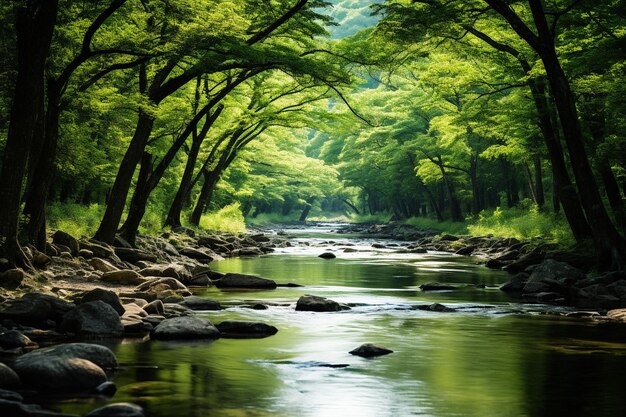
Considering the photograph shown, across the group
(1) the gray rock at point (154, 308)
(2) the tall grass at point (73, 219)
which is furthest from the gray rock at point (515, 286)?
(2) the tall grass at point (73, 219)

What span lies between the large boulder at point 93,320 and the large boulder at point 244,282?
7.79 metres

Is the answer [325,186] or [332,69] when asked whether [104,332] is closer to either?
[332,69]

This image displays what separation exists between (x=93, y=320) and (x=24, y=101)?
181 inches

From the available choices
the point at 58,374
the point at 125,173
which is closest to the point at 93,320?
the point at 58,374

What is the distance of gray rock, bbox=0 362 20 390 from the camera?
790cm

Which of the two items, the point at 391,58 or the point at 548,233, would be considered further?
the point at 548,233

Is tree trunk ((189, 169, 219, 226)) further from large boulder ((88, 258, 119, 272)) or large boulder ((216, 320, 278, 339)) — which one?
large boulder ((216, 320, 278, 339))

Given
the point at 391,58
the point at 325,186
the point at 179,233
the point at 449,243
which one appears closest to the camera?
the point at 391,58

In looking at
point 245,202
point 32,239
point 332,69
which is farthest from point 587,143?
point 245,202

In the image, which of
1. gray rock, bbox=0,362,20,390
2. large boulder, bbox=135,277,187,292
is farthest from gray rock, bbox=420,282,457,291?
gray rock, bbox=0,362,20,390

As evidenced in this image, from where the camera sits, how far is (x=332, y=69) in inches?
858

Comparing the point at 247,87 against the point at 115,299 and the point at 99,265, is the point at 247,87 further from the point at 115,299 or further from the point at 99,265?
the point at 115,299

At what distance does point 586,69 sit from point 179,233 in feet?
65.2

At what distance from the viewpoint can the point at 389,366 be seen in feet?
32.4
